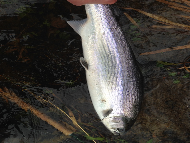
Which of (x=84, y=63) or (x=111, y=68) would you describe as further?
(x=84, y=63)

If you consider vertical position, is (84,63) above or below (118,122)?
above

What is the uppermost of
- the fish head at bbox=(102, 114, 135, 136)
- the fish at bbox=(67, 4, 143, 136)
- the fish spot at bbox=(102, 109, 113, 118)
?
the fish at bbox=(67, 4, 143, 136)

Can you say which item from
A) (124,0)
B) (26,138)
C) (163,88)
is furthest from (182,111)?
(26,138)

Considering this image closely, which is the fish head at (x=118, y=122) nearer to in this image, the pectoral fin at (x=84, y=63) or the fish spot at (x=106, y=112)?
the fish spot at (x=106, y=112)

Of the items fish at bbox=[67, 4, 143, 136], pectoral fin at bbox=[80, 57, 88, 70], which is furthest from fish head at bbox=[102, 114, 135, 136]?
pectoral fin at bbox=[80, 57, 88, 70]

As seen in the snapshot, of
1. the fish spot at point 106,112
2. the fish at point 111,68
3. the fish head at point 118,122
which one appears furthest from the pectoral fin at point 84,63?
the fish head at point 118,122

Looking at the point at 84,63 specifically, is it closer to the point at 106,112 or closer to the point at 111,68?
the point at 111,68

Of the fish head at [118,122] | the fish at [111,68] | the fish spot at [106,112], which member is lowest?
the fish head at [118,122]

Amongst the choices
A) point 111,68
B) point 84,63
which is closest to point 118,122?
point 111,68

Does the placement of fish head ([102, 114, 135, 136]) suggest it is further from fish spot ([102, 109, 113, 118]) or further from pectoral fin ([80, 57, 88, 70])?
pectoral fin ([80, 57, 88, 70])

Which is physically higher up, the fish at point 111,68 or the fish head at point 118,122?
the fish at point 111,68
